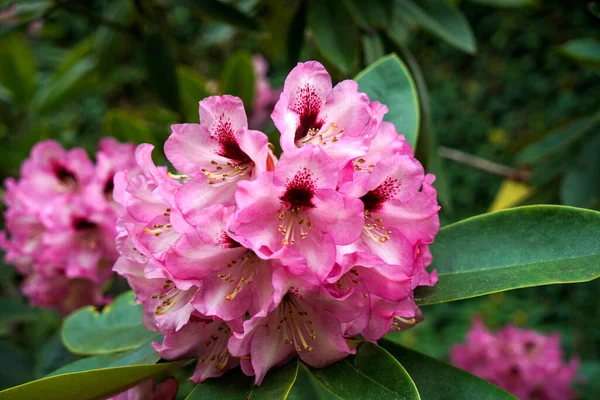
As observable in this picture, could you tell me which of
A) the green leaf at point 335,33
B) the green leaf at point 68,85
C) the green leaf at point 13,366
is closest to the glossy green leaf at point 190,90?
the green leaf at point 68,85

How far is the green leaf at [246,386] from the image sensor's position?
0.64m

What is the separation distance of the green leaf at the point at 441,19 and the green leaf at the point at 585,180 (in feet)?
1.51

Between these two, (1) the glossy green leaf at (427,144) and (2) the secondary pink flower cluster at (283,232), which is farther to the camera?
(1) the glossy green leaf at (427,144)

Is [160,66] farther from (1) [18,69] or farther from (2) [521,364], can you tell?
(2) [521,364]

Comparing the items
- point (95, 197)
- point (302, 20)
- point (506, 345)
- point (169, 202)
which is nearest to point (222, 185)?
point (169, 202)

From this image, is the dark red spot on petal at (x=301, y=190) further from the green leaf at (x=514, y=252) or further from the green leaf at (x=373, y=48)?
the green leaf at (x=373, y=48)

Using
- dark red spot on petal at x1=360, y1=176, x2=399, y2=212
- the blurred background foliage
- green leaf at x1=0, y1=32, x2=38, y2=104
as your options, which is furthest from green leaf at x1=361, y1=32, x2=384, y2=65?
green leaf at x1=0, y1=32, x2=38, y2=104

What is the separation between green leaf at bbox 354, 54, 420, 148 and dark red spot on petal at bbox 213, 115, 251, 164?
0.28 meters

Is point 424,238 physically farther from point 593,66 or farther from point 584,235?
point 593,66

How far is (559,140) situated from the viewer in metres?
1.70

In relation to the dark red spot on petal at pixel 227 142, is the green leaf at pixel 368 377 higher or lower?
lower

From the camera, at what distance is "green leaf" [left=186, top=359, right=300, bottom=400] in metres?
0.64

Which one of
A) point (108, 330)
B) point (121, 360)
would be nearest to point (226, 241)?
point (121, 360)

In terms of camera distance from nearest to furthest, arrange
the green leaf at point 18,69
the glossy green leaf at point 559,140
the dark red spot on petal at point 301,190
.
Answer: the dark red spot on petal at point 301,190
the glossy green leaf at point 559,140
the green leaf at point 18,69
